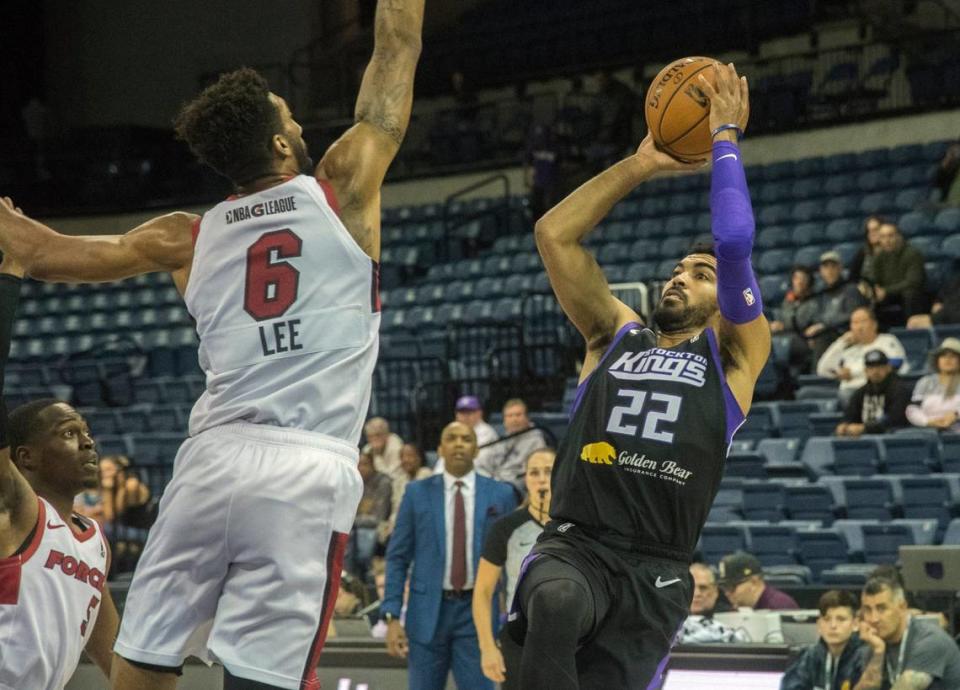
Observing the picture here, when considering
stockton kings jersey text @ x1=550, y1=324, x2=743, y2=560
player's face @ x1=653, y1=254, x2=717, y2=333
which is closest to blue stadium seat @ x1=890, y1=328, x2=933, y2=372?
player's face @ x1=653, y1=254, x2=717, y2=333

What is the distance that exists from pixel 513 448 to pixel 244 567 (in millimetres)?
8503

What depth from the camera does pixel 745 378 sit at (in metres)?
4.45

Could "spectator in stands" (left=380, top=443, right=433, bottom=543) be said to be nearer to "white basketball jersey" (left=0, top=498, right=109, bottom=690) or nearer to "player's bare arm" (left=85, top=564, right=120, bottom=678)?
"player's bare arm" (left=85, top=564, right=120, bottom=678)

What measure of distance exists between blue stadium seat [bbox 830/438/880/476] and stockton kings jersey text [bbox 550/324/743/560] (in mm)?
6836

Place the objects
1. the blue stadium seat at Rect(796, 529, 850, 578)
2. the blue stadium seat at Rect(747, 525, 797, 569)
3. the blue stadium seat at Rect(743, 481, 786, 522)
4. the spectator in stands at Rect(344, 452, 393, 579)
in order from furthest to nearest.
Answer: the spectator in stands at Rect(344, 452, 393, 579), the blue stadium seat at Rect(743, 481, 786, 522), the blue stadium seat at Rect(747, 525, 797, 569), the blue stadium seat at Rect(796, 529, 850, 578)

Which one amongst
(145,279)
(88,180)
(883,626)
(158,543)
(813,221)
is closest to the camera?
(158,543)

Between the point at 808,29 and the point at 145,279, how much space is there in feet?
31.4

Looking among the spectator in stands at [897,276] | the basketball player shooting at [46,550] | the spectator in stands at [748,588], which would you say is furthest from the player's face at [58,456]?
the spectator in stands at [897,276]

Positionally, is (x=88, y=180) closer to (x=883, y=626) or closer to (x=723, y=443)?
(x=883, y=626)

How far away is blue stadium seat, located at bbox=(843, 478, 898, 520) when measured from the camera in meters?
10.5

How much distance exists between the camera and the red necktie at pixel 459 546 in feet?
26.6

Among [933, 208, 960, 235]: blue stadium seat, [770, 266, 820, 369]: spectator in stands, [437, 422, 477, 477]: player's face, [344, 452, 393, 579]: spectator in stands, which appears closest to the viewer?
[437, 422, 477, 477]: player's face

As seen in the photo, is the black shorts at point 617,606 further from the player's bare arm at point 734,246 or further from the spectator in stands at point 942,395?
the spectator in stands at point 942,395

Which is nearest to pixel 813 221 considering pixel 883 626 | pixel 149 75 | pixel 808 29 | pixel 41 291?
pixel 808 29
